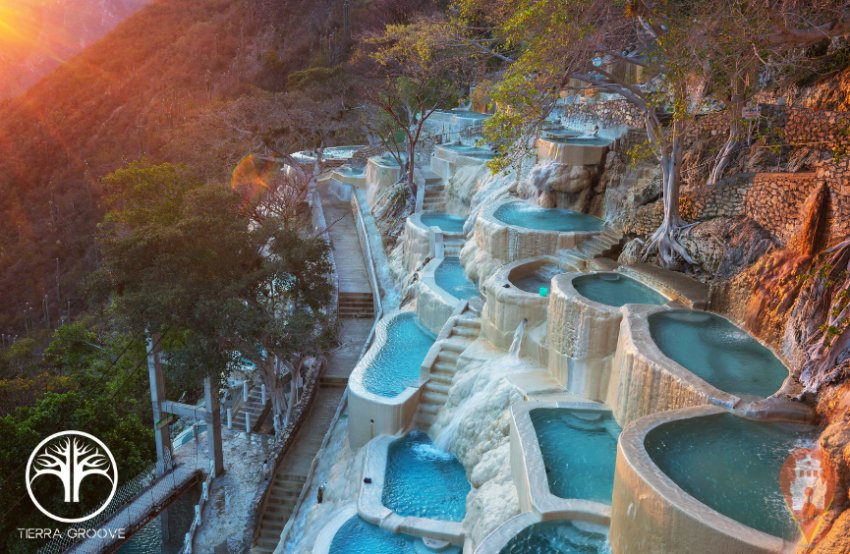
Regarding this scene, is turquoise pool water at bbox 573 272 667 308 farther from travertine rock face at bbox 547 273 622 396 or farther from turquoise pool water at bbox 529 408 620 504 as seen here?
turquoise pool water at bbox 529 408 620 504

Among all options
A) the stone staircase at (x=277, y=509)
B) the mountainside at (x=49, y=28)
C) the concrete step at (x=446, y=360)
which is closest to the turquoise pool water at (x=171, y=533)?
the stone staircase at (x=277, y=509)

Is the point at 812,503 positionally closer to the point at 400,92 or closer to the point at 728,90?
the point at 728,90

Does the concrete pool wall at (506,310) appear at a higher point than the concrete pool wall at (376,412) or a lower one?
higher

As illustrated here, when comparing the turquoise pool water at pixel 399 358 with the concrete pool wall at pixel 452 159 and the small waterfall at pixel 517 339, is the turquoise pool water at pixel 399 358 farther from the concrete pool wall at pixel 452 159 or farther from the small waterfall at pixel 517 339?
the concrete pool wall at pixel 452 159

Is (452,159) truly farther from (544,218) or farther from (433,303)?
(433,303)

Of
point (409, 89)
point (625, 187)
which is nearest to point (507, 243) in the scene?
point (625, 187)

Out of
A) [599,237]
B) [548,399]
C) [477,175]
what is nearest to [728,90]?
[599,237]
